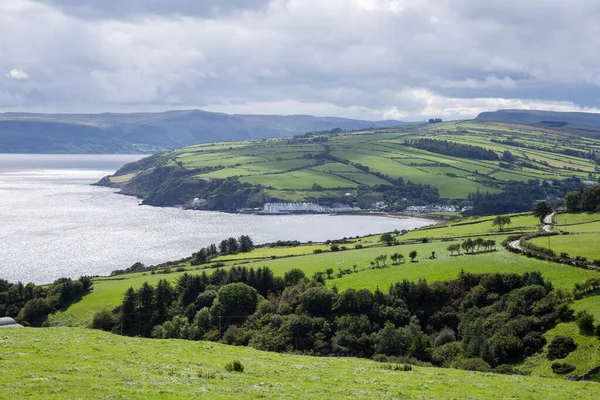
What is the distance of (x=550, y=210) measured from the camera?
12862cm

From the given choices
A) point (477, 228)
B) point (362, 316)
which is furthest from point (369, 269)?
point (477, 228)

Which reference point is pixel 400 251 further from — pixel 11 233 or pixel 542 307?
pixel 11 233

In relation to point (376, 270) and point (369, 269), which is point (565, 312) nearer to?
point (376, 270)

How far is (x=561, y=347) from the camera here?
159 ft

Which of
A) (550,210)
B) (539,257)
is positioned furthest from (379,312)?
(550,210)

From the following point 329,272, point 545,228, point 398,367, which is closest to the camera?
point 398,367

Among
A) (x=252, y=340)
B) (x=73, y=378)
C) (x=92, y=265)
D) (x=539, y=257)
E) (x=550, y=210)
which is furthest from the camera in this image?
(x=92, y=265)

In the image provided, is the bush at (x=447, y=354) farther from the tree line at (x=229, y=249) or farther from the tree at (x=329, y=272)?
the tree line at (x=229, y=249)

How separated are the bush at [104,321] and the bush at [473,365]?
47569 mm

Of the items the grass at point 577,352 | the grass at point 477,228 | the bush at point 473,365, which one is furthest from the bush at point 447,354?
the grass at point 477,228

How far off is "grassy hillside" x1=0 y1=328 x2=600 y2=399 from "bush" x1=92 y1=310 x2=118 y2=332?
39329 mm

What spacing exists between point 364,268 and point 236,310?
21.5 m

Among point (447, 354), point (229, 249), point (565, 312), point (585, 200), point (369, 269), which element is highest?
point (585, 200)

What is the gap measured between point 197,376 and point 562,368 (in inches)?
1165
